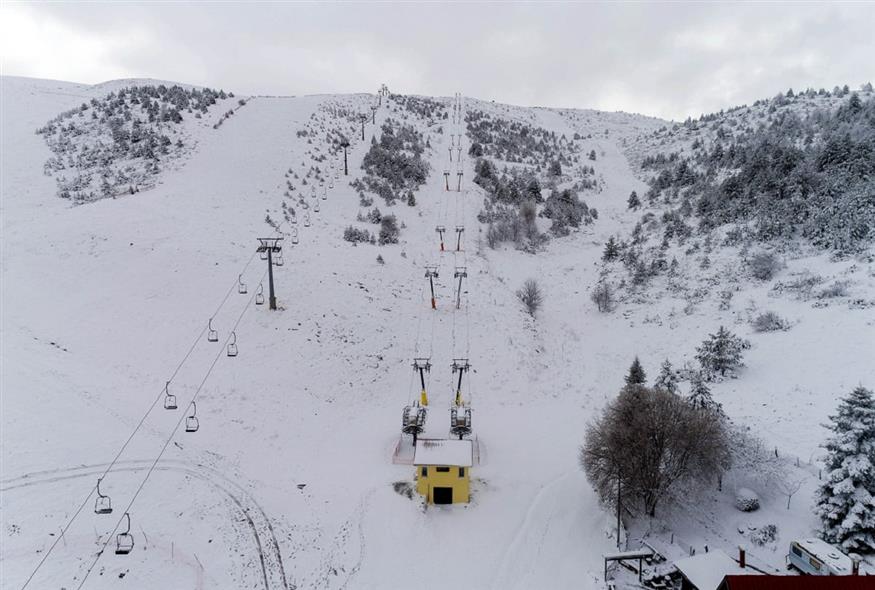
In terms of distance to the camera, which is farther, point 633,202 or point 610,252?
point 633,202

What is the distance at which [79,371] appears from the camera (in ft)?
102

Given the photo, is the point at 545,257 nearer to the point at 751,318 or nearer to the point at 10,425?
the point at 751,318

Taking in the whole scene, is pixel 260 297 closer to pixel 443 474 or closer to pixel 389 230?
pixel 389 230

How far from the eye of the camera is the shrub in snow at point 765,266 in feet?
147

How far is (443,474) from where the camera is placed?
28.3 m

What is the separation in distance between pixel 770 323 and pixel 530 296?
18643 millimetres

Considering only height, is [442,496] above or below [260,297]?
below

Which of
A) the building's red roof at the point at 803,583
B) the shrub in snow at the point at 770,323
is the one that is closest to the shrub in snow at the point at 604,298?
the shrub in snow at the point at 770,323

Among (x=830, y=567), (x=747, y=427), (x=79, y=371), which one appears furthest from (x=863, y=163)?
(x=79, y=371)

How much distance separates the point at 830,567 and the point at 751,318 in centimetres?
2342

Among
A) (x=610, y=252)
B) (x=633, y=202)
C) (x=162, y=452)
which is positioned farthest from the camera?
(x=633, y=202)

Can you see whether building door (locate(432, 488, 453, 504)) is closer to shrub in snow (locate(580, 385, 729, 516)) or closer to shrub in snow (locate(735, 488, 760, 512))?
shrub in snow (locate(580, 385, 729, 516))

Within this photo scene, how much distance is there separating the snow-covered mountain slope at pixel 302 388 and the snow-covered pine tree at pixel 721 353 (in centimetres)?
114

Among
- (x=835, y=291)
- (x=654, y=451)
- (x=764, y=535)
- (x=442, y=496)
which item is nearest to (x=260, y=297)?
(x=442, y=496)
